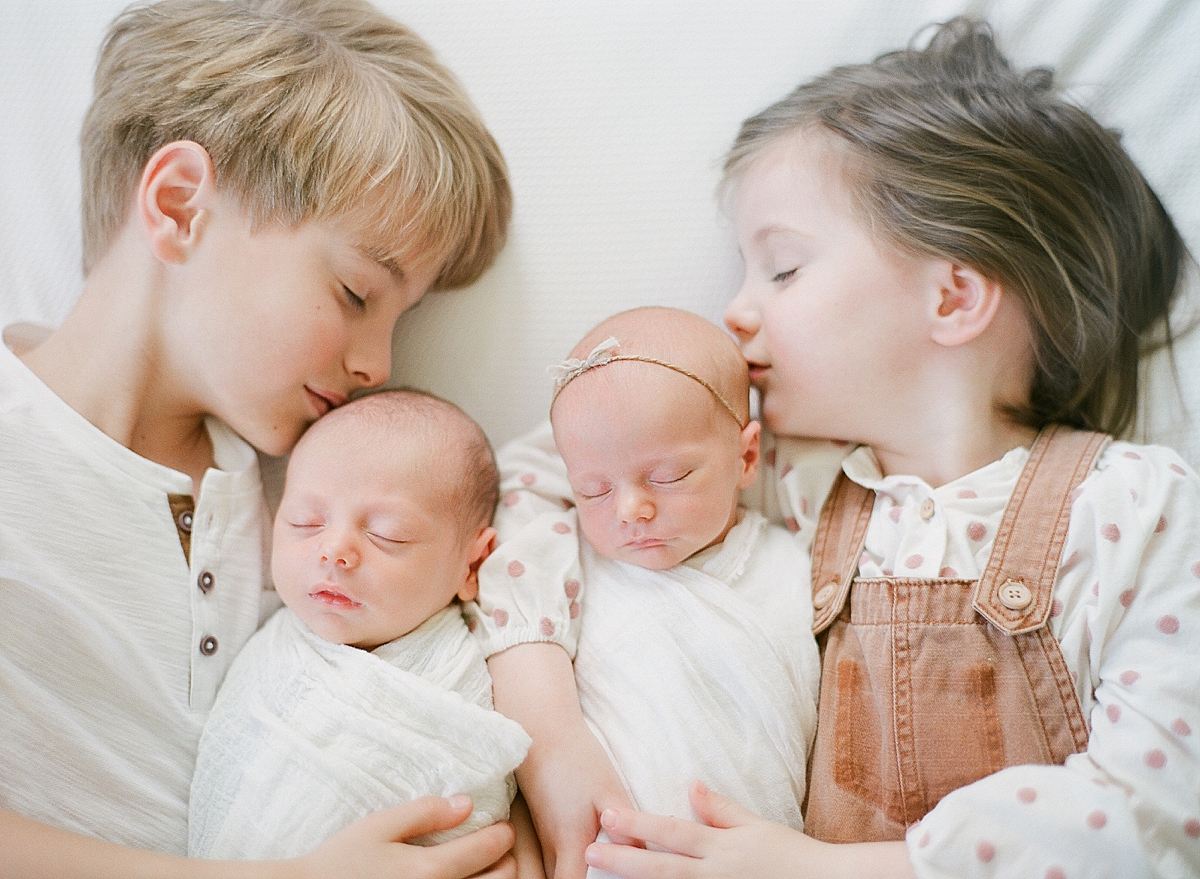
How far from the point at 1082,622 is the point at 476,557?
75 cm

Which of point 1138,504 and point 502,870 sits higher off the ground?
point 1138,504

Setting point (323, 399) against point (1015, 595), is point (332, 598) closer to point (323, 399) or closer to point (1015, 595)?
point (323, 399)

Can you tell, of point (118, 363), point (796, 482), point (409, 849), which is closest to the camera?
point (409, 849)

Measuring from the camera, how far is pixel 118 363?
1188mm

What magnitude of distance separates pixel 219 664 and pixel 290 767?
21 centimetres

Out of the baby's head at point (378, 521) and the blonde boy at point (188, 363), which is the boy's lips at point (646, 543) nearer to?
the baby's head at point (378, 521)

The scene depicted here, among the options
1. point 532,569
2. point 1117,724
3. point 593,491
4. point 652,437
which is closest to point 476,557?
point 532,569

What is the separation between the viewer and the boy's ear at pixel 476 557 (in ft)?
3.92

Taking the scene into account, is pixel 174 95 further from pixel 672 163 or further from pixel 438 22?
pixel 672 163

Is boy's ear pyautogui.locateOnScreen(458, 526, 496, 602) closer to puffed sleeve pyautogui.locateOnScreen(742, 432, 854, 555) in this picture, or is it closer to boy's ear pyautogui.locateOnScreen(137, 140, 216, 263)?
puffed sleeve pyautogui.locateOnScreen(742, 432, 854, 555)

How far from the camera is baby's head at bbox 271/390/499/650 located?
1.08 metres

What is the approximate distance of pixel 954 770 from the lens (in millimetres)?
1064

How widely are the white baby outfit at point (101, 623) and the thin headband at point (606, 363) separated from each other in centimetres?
48

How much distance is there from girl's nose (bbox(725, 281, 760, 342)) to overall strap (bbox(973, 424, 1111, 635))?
1.34ft
